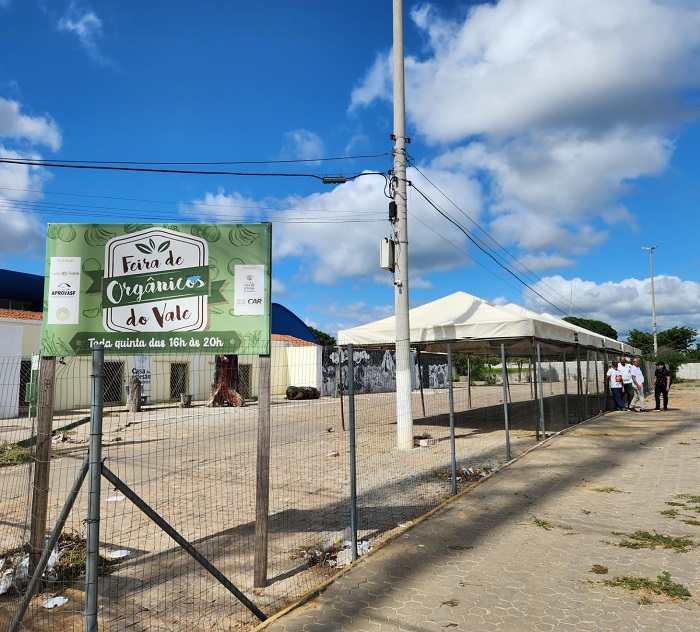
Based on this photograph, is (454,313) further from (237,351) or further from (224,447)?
(237,351)

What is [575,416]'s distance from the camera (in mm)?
17922

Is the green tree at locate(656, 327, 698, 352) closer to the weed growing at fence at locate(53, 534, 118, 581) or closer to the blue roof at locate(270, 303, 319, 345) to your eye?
the blue roof at locate(270, 303, 319, 345)

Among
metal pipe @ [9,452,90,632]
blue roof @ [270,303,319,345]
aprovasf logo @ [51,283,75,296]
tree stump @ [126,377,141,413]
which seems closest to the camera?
metal pipe @ [9,452,90,632]

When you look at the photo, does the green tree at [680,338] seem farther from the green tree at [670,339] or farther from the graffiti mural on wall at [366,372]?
the graffiti mural on wall at [366,372]

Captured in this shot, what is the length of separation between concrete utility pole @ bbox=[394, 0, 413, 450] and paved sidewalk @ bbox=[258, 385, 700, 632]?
115 inches

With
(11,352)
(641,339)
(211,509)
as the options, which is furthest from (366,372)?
(641,339)

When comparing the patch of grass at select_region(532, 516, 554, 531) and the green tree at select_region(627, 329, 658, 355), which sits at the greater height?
the green tree at select_region(627, 329, 658, 355)

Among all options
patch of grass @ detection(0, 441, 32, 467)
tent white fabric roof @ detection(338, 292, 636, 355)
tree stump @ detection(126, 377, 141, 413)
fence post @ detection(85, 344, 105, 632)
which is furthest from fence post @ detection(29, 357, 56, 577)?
tree stump @ detection(126, 377, 141, 413)

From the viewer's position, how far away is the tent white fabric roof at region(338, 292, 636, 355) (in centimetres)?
1109

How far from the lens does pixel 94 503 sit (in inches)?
122

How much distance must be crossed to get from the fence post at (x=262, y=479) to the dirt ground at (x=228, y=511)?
→ 0.53 ft

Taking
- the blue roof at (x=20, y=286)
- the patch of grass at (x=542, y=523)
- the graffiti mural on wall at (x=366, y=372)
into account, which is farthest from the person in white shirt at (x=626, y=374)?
the blue roof at (x=20, y=286)

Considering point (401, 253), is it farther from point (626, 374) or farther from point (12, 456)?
point (626, 374)

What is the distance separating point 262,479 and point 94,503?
1.59 metres
